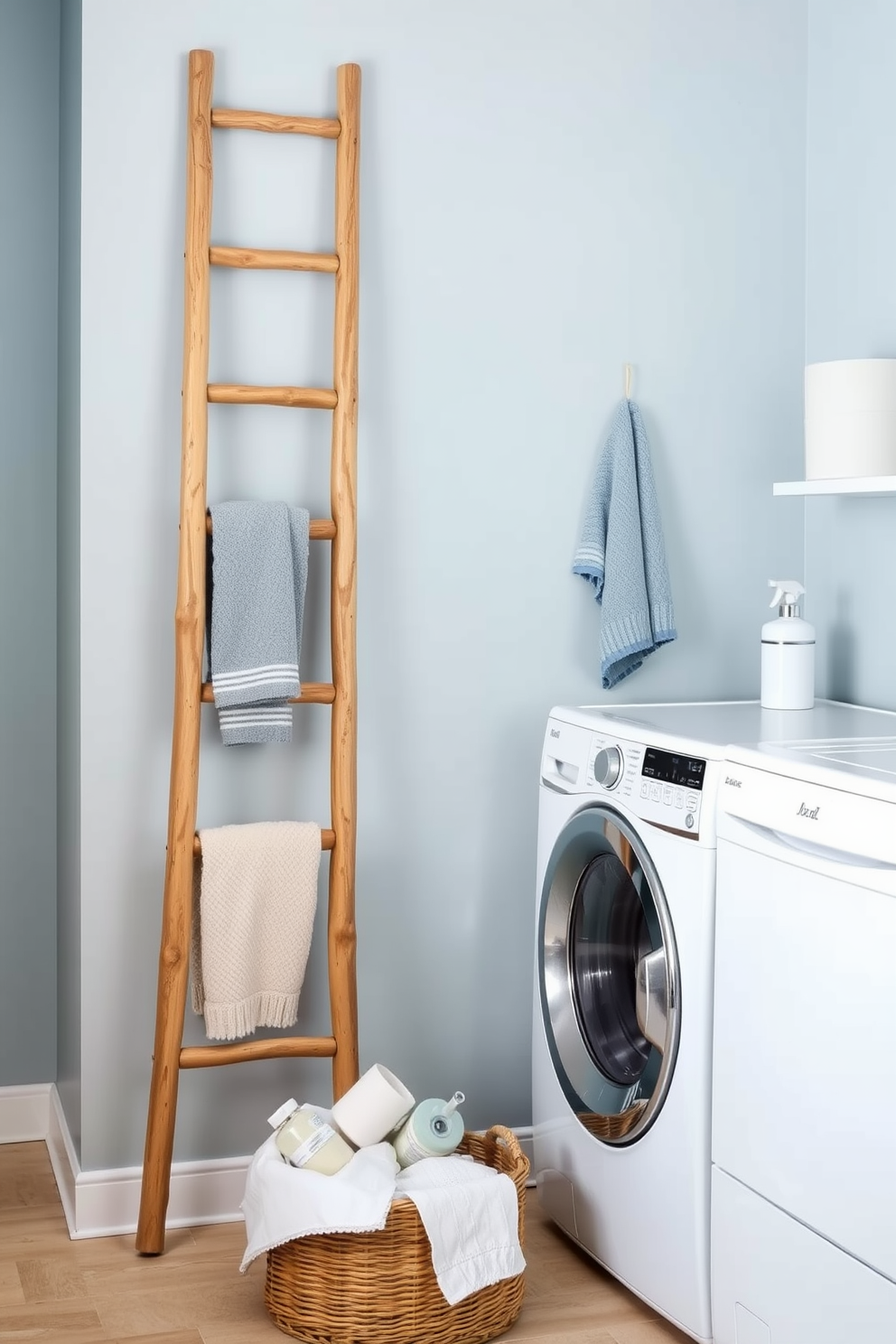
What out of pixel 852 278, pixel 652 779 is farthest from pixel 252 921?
pixel 852 278

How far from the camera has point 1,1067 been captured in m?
2.72

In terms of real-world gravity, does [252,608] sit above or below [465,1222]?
above

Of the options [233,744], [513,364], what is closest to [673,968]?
[233,744]

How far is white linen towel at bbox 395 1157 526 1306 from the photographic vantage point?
189 centimetres

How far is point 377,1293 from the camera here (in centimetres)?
190

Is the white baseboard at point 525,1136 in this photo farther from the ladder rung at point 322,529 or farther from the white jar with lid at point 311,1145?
the ladder rung at point 322,529

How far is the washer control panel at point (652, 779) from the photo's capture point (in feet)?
6.08

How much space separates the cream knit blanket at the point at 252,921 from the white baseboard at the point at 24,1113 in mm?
703

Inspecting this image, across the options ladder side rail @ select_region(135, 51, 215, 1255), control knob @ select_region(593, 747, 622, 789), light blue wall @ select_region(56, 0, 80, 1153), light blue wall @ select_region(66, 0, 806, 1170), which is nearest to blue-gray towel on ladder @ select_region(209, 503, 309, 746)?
ladder side rail @ select_region(135, 51, 215, 1255)

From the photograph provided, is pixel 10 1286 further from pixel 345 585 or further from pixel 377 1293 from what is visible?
pixel 345 585

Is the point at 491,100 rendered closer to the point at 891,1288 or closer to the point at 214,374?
the point at 214,374

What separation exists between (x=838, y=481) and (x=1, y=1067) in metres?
1.93

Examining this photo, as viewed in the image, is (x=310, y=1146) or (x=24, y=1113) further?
(x=24, y=1113)

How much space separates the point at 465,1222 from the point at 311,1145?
9.6 inches
